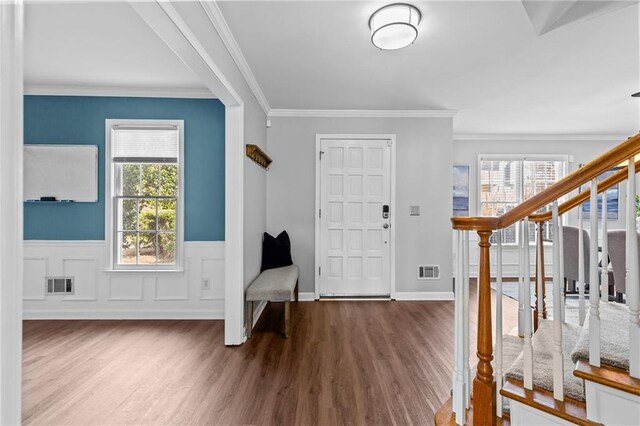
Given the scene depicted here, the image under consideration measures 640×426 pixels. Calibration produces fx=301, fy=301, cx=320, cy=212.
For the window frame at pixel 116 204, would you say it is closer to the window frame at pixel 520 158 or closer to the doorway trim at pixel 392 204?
the doorway trim at pixel 392 204

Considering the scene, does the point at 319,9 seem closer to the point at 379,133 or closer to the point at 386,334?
the point at 379,133

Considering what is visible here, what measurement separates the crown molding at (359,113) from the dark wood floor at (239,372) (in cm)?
257

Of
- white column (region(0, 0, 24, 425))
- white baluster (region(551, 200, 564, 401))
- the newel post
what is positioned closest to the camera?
white column (region(0, 0, 24, 425))

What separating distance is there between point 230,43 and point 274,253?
2245mm

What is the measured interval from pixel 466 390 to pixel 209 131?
3.22m

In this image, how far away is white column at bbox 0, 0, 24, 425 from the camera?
2.54ft

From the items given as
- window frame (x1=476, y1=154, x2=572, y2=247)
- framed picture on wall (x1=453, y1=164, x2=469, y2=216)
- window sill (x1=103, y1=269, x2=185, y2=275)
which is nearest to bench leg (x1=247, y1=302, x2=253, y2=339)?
window sill (x1=103, y1=269, x2=185, y2=275)

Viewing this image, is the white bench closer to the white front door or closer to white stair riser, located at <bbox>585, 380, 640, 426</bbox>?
the white front door

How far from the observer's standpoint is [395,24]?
1.97 m

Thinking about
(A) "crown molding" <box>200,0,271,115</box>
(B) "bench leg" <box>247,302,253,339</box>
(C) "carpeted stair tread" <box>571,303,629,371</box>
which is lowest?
(B) "bench leg" <box>247,302,253,339</box>

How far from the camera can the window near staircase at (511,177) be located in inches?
217

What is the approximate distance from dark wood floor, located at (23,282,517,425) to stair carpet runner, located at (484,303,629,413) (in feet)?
2.06

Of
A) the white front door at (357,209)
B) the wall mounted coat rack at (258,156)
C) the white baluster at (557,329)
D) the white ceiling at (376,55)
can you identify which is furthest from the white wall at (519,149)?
the white baluster at (557,329)

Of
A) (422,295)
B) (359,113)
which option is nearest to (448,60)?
(359,113)
